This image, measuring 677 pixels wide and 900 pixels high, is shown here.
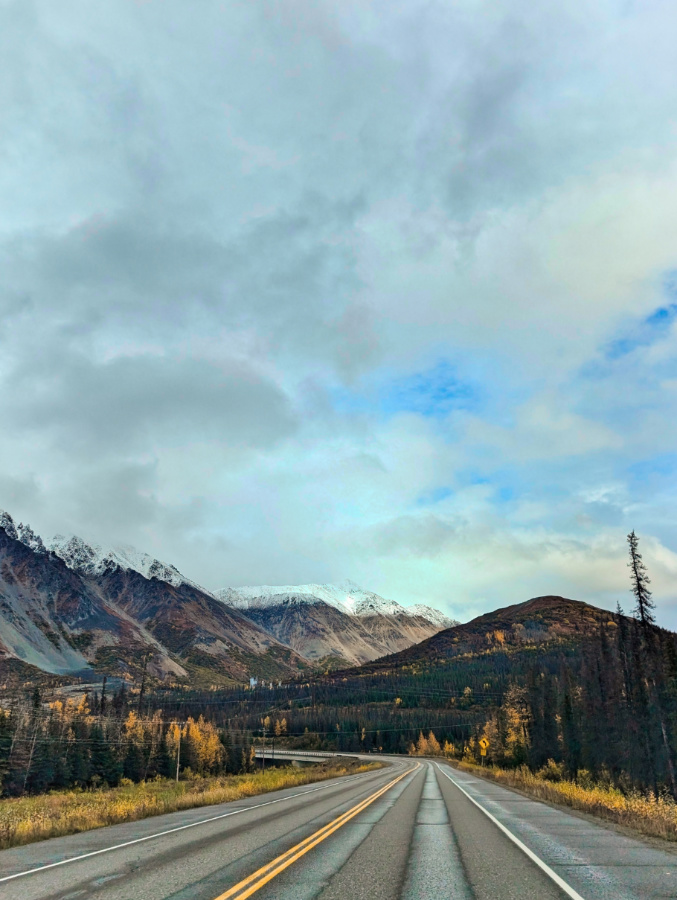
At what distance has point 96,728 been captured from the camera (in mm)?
72000

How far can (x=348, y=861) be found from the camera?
10.6m

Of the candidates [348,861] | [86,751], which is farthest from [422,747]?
[348,861]

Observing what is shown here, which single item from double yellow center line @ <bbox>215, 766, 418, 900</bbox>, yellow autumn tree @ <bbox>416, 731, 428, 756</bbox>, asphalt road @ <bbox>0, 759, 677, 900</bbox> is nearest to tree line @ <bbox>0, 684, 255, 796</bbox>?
asphalt road @ <bbox>0, 759, 677, 900</bbox>

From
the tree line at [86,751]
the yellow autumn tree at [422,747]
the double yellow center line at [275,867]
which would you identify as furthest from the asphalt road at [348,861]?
the yellow autumn tree at [422,747]

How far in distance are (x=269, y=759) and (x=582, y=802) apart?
128715 millimetres

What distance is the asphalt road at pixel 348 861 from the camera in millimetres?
8422

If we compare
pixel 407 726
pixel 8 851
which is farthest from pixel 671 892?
pixel 407 726

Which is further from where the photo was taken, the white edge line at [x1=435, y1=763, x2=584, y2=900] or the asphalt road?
the asphalt road

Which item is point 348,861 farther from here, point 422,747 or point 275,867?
point 422,747

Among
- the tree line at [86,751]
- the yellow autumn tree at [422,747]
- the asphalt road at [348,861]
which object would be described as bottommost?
the yellow autumn tree at [422,747]

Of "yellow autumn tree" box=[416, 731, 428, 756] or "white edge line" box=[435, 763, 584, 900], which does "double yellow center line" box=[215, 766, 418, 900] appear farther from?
"yellow autumn tree" box=[416, 731, 428, 756]

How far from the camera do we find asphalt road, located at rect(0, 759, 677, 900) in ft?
27.6

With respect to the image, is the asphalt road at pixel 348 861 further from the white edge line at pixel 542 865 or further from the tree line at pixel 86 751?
the tree line at pixel 86 751

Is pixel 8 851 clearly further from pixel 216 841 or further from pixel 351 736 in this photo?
pixel 351 736
